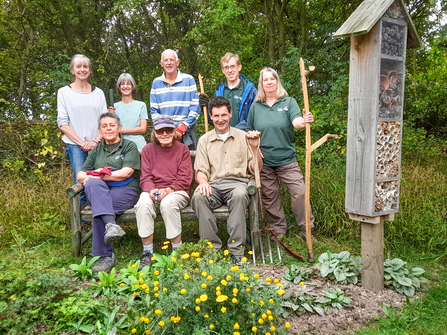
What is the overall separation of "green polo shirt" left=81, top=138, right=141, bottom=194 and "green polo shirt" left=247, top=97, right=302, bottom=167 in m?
1.37

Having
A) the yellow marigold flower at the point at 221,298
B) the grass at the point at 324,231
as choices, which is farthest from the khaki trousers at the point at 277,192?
the yellow marigold flower at the point at 221,298

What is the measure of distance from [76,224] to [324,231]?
9.55ft

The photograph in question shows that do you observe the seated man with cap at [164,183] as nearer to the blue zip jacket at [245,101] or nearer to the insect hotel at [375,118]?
the blue zip jacket at [245,101]

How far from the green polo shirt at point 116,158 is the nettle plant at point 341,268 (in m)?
2.16

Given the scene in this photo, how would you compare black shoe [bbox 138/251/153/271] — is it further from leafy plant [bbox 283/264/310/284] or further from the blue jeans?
leafy plant [bbox 283/264/310/284]

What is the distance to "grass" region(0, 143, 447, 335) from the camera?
3.69 meters

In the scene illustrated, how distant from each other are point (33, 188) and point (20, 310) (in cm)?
383

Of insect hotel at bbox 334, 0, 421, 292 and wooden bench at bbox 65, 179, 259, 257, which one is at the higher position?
insect hotel at bbox 334, 0, 421, 292

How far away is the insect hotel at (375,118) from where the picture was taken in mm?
3072

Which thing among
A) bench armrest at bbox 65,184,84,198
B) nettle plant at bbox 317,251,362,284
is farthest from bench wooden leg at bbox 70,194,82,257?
nettle plant at bbox 317,251,362,284

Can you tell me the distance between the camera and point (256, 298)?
243cm

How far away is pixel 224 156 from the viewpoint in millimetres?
4152

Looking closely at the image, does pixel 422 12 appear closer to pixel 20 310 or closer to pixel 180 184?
pixel 180 184

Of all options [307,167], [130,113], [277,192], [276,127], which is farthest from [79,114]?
[307,167]
